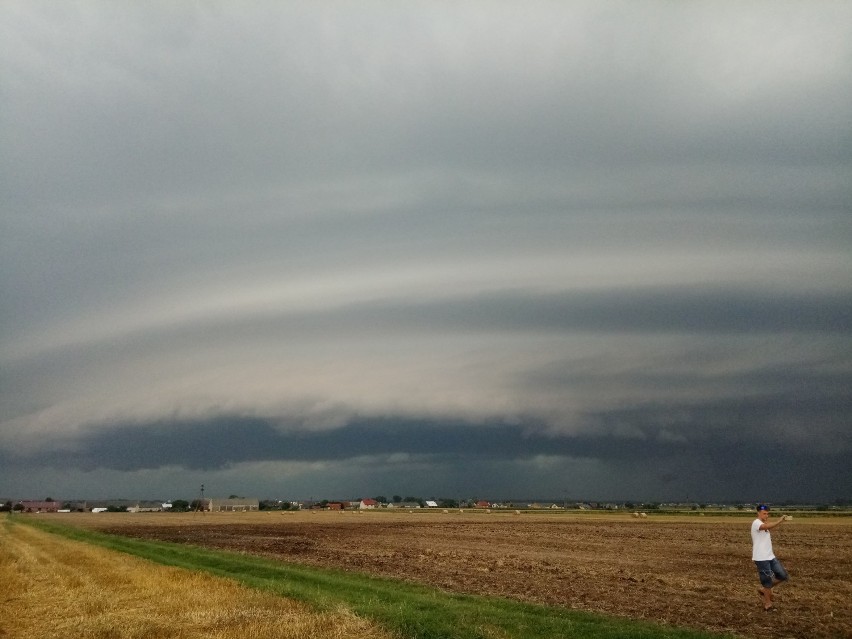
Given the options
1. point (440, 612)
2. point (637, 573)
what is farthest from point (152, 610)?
point (637, 573)

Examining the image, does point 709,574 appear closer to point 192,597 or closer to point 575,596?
point 575,596

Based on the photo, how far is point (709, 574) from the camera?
100 ft

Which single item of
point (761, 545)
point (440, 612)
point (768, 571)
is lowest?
point (440, 612)

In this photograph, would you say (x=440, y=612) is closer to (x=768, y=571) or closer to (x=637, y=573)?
(x=768, y=571)

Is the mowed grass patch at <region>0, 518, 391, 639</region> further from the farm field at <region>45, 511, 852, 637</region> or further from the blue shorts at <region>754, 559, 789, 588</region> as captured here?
the blue shorts at <region>754, 559, 789, 588</region>

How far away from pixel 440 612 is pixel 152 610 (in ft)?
25.6

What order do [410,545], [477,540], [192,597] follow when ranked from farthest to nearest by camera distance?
[477,540], [410,545], [192,597]

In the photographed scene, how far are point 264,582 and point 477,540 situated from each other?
30.3 meters

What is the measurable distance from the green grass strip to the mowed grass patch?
33.1 inches

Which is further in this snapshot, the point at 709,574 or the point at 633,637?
the point at 709,574

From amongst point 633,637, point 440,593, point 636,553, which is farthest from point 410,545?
point 633,637

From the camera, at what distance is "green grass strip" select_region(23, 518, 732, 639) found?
17078mm

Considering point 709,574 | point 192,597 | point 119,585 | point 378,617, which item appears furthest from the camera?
point 709,574

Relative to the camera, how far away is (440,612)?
65.0 ft
